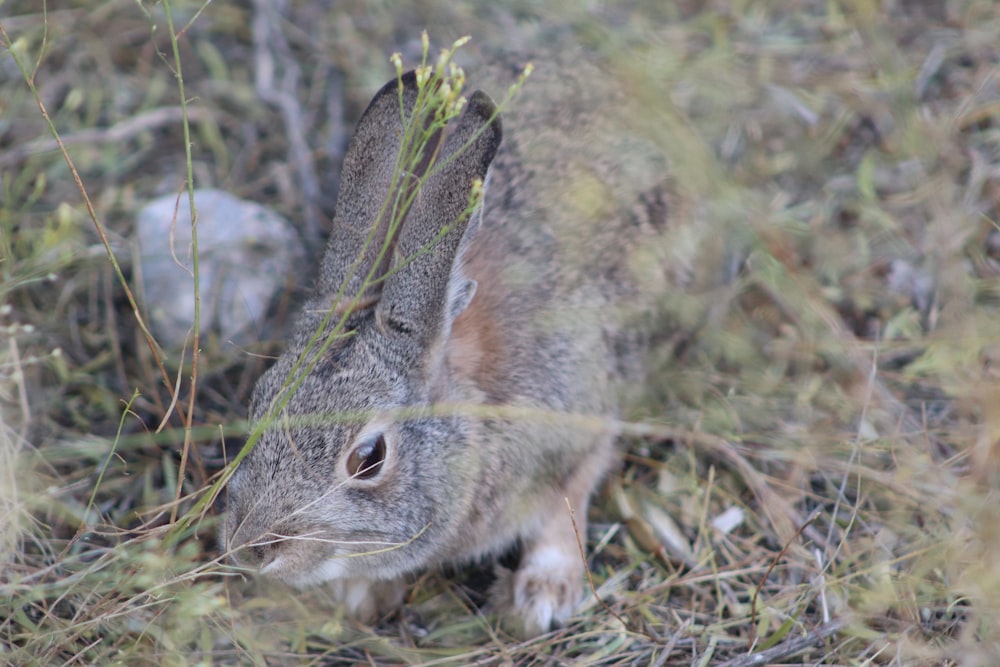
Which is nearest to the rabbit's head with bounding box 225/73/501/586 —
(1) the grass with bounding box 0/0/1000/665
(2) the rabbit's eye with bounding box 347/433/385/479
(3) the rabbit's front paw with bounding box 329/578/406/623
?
(2) the rabbit's eye with bounding box 347/433/385/479

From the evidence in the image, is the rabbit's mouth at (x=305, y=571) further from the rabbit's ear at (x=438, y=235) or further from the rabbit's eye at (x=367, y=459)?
the rabbit's ear at (x=438, y=235)

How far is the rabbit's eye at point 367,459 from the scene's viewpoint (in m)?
3.23

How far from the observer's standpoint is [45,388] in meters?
4.25

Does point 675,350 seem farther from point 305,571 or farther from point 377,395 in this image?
point 305,571

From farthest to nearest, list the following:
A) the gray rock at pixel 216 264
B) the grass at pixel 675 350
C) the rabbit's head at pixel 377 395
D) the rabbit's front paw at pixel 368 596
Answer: the gray rock at pixel 216 264, the rabbit's front paw at pixel 368 596, the grass at pixel 675 350, the rabbit's head at pixel 377 395

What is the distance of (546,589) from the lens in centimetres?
383

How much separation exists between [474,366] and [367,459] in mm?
610

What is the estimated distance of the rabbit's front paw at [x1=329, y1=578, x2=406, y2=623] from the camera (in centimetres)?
376

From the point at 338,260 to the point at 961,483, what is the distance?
2.44 m

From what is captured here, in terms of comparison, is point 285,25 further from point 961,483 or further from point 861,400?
point 961,483

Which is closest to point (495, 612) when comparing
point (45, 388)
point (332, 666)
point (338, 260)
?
point (332, 666)

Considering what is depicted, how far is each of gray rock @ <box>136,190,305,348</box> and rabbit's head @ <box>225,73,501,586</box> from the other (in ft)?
3.79

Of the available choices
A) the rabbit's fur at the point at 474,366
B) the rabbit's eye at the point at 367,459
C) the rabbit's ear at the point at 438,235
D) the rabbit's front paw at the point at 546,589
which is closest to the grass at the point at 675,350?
the rabbit's front paw at the point at 546,589

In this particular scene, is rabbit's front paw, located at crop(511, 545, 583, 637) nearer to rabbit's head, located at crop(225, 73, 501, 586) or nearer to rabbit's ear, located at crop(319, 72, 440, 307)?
rabbit's head, located at crop(225, 73, 501, 586)
